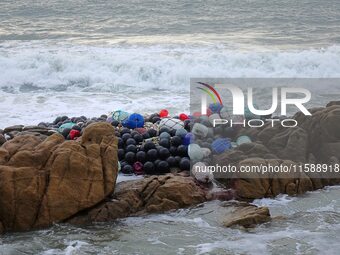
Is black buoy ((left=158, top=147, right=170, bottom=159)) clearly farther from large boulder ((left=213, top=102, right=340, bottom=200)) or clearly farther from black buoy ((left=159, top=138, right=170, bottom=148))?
large boulder ((left=213, top=102, right=340, bottom=200))

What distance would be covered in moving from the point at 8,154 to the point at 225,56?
17.6 metres

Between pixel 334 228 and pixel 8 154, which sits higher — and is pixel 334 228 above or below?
below

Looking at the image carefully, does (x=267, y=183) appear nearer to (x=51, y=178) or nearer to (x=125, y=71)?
(x=51, y=178)

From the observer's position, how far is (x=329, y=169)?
10656 mm

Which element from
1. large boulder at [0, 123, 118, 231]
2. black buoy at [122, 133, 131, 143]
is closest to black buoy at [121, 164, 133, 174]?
black buoy at [122, 133, 131, 143]

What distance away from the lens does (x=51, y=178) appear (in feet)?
29.1

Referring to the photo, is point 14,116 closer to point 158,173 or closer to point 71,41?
point 158,173

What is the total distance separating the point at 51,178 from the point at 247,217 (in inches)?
130

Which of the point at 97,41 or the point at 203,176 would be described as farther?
the point at 97,41

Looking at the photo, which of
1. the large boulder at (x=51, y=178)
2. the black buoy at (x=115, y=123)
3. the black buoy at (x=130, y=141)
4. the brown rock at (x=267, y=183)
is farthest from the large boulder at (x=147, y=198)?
the black buoy at (x=115, y=123)

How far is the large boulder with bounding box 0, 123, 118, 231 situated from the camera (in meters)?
8.62

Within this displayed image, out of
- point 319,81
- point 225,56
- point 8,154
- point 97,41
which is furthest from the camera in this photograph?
point 97,41

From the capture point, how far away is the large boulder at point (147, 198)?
893 centimetres

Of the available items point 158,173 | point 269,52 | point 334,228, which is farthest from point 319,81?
point 334,228
